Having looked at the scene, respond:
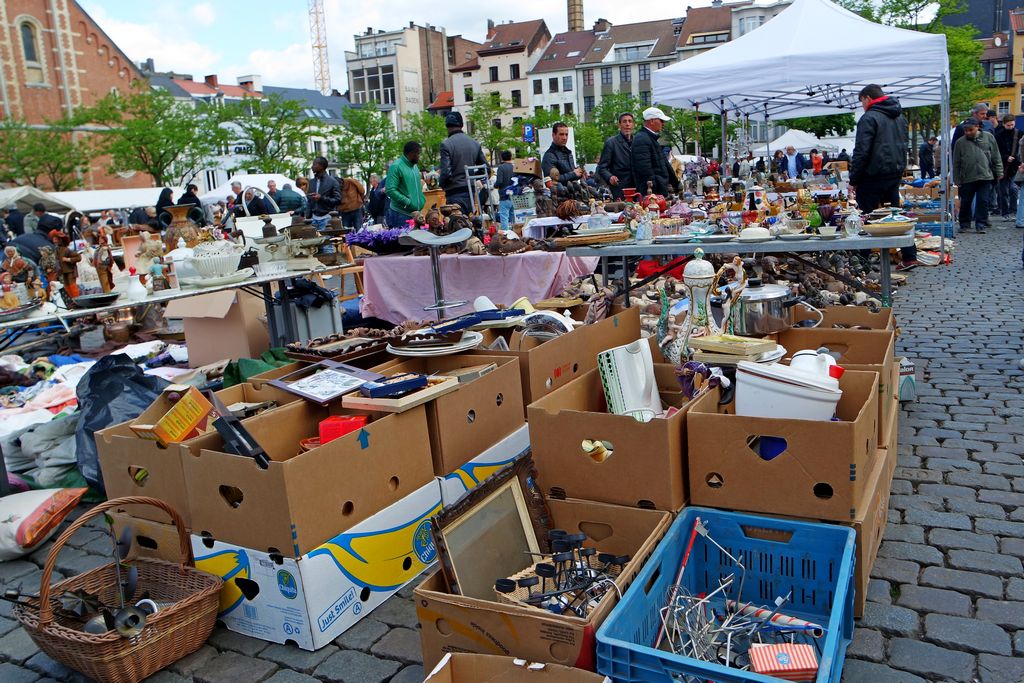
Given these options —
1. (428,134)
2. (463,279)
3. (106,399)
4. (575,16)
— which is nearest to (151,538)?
(106,399)

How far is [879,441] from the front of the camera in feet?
10.2

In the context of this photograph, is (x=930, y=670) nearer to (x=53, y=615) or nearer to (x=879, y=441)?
(x=879, y=441)

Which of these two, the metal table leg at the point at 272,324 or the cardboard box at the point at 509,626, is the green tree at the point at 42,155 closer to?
the metal table leg at the point at 272,324

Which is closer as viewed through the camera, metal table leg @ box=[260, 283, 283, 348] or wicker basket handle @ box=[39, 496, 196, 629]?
wicker basket handle @ box=[39, 496, 196, 629]

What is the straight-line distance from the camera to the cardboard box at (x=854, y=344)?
11.1ft

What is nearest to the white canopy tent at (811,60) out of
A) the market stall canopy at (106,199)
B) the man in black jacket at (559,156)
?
the man in black jacket at (559,156)

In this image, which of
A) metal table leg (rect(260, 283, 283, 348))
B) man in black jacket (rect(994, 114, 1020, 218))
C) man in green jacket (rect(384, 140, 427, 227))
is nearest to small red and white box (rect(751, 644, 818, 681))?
metal table leg (rect(260, 283, 283, 348))

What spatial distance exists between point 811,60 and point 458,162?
4.27 metres

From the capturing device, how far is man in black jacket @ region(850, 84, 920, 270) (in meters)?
7.52

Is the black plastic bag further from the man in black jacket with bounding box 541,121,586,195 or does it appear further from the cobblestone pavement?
the man in black jacket with bounding box 541,121,586,195

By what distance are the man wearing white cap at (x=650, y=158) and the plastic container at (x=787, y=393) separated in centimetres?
678

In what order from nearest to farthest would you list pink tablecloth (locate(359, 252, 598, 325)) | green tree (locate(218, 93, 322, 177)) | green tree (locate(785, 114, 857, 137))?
pink tablecloth (locate(359, 252, 598, 325)) → green tree (locate(785, 114, 857, 137)) → green tree (locate(218, 93, 322, 177))

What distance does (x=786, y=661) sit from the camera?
1950mm

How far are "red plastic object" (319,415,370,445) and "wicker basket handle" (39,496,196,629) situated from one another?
0.59m
